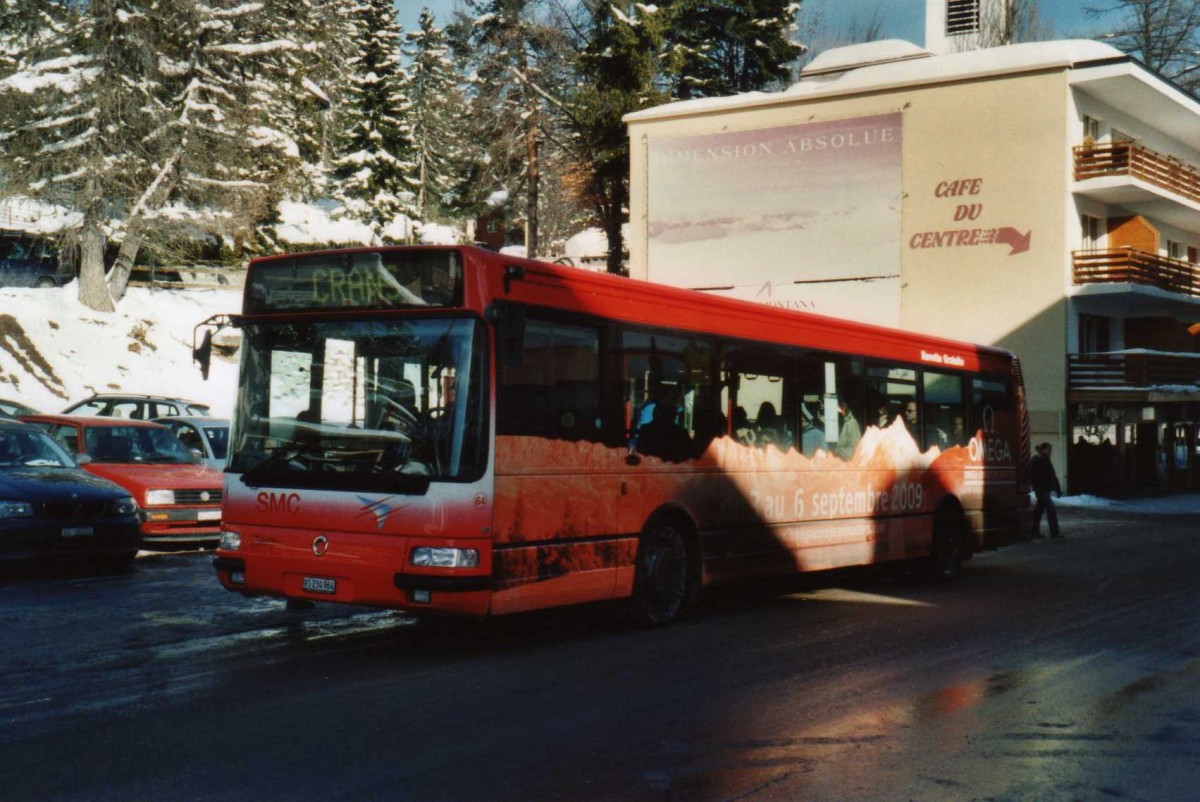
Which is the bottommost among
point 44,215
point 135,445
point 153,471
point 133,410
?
point 153,471

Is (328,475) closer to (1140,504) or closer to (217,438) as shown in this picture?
(217,438)

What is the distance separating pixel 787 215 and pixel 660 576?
31268 mm

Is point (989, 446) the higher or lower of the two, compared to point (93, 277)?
lower

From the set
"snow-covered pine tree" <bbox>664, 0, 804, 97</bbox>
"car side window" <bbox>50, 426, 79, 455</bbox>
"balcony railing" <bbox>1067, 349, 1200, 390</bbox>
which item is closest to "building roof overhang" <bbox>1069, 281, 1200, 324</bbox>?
"balcony railing" <bbox>1067, 349, 1200, 390</bbox>

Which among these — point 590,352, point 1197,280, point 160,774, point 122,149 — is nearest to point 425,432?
point 590,352

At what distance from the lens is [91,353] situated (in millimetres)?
36750

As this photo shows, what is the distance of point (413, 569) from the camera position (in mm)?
8961

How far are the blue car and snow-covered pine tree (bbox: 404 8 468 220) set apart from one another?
56.1m

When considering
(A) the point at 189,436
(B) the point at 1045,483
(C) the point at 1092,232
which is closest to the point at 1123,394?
(C) the point at 1092,232

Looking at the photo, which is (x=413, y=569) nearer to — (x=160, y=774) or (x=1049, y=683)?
(x=160, y=774)

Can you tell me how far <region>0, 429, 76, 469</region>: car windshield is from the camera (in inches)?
558

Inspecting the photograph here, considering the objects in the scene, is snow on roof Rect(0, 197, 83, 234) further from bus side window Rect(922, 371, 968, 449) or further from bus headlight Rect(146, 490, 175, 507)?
bus side window Rect(922, 371, 968, 449)

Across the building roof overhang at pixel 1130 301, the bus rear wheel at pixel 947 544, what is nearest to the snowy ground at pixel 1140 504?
the building roof overhang at pixel 1130 301

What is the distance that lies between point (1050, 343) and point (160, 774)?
111ft
